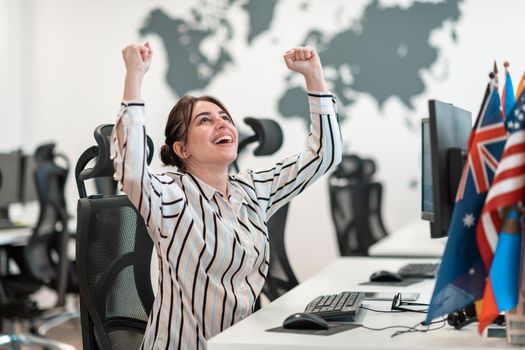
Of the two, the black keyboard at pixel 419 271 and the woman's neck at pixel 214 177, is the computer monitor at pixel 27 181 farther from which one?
the woman's neck at pixel 214 177

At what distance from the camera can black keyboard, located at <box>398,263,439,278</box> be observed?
3073mm

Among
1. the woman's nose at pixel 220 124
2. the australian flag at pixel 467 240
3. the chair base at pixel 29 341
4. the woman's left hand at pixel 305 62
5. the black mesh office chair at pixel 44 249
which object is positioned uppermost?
the woman's left hand at pixel 305 62

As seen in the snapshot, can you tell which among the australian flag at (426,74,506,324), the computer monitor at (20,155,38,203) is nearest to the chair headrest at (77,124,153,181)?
the australian flag at (426,74,506,324)

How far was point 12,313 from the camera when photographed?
176 inches

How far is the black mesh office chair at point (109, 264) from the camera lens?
84.8 inches

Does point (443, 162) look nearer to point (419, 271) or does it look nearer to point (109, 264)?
point (109, 264)

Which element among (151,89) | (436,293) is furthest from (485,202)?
(151,89)

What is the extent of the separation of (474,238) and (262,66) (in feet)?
17.0

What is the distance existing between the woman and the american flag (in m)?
0.73

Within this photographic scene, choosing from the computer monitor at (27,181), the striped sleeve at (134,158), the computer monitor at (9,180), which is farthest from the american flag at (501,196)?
the computer monitor at (27,181)

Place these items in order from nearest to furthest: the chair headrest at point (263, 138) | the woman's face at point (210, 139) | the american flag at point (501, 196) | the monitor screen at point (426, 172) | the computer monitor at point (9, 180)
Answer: the american flag at point (501, 196) < the woman's face at point (210, 139) < the monitor screen at point (426, 172) < the chair headrest at point (263, 138) < the computer monitor at point (9, 180)

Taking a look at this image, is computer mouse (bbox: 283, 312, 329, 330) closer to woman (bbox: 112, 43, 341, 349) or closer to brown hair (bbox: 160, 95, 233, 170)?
woman (bbox: 112, 43, 341, 349)

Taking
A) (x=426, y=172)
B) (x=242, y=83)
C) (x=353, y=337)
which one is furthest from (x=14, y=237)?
(x=353, y=337)

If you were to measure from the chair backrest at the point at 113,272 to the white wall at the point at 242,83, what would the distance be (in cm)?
414
